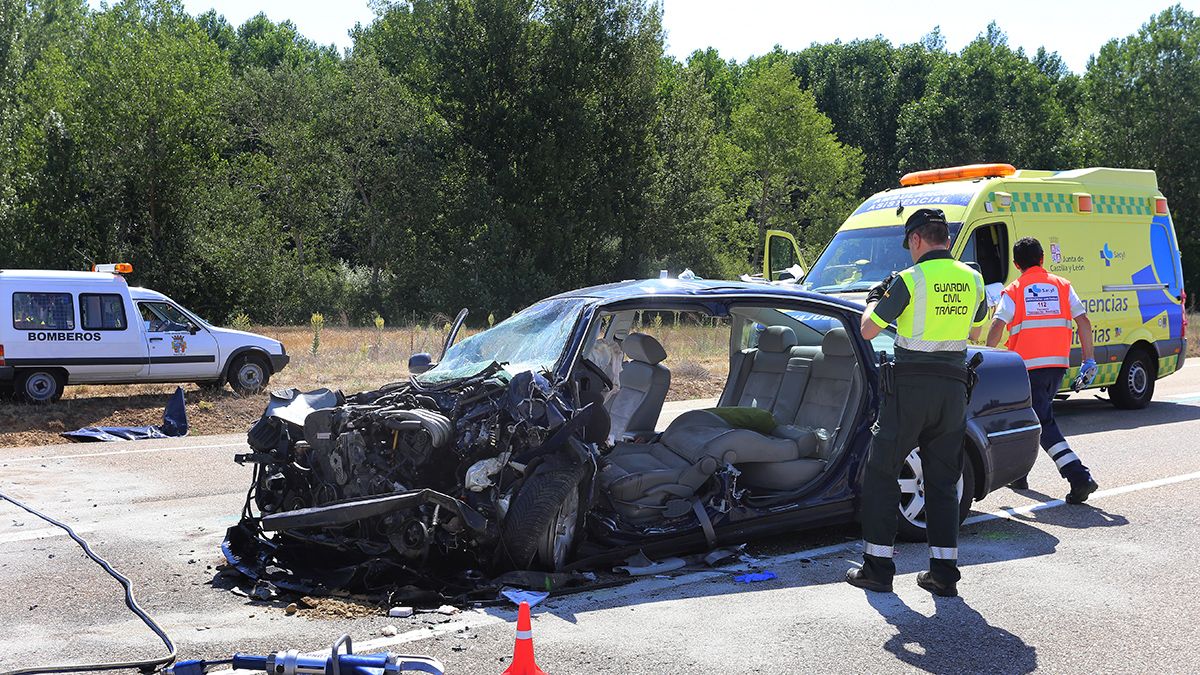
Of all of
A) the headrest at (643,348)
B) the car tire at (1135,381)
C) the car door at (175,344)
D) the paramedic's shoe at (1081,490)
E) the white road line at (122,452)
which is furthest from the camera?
the car door at (175,344)

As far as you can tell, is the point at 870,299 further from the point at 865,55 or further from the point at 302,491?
the point at 865,55

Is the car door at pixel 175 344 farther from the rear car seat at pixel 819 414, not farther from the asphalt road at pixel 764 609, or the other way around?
the rear car seat at pixel 819 414

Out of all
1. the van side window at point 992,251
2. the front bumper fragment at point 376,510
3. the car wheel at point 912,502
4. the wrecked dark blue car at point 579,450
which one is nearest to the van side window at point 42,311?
the wrecked dark blue car at point 579,450

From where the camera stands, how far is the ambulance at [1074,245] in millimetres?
11219

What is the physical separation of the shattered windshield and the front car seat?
0.73 meters

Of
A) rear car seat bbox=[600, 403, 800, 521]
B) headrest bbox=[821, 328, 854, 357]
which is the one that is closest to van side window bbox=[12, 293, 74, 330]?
rear car seat bbox=[600, 403, 800, 521]

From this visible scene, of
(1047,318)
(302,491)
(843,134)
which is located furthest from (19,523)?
(843,134)

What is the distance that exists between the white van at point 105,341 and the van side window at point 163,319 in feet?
0.04

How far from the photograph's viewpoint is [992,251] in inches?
444

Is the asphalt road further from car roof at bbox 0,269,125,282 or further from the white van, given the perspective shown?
car roof at bbox 0,269,125,282

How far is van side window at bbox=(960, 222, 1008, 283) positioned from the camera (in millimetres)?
11172

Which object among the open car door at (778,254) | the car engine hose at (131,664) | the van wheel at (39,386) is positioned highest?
the open car door at (778,254)

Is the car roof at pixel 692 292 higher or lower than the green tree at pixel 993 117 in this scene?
lower

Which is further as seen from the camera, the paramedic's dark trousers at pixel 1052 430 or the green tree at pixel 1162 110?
the green tree at pixel 1162 110
